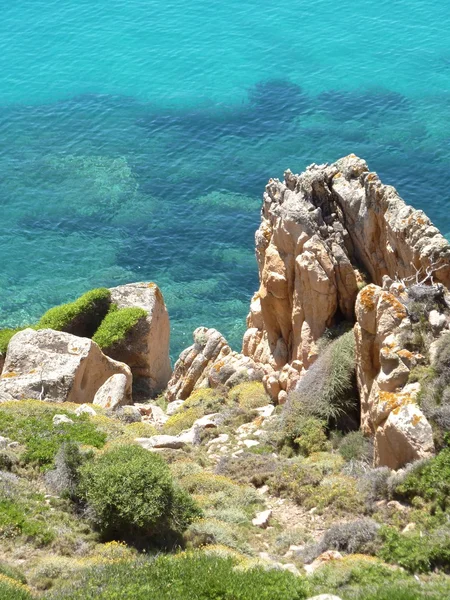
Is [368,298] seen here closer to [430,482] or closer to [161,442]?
[430,482]

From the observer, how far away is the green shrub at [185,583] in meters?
14.7

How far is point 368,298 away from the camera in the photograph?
2238cm

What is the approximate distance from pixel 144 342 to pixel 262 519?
1877 centimetres

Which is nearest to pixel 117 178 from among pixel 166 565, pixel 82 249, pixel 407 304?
pixel 82 249

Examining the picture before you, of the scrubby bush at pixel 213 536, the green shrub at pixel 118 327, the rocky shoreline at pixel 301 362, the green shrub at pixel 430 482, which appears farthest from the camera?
the green shrub at pixel 118 327

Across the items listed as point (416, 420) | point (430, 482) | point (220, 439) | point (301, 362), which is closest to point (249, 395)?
point (301, 362)

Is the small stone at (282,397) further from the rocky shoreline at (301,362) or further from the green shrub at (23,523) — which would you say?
the green shrub at (23,523)

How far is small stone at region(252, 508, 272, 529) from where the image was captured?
64.3ft

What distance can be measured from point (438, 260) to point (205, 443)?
8.58 m

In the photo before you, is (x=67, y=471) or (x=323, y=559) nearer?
(x=323, y=559)

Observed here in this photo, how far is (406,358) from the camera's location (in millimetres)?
20969

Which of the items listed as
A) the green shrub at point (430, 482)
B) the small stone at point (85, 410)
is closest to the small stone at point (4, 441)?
the small stone at point (85, 410)

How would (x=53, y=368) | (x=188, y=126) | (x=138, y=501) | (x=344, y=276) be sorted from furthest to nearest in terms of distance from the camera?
(x=188, y=126)
(x=53, y=368)
(x=344, y=276)
(x=138, y=501)

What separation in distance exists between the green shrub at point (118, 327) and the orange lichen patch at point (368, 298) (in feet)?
54.4
